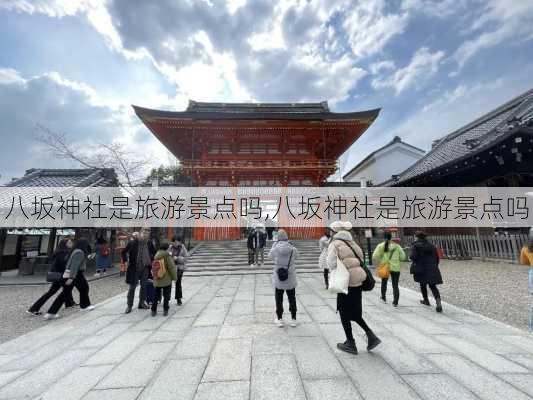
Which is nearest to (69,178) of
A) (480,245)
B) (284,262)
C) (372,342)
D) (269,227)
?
(269,227)

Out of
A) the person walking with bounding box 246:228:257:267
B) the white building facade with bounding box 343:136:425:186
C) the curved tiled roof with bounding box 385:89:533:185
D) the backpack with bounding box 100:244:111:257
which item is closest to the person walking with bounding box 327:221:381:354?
the person walking with bounding box 246:228:257:267

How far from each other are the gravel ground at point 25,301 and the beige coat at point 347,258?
222 inches

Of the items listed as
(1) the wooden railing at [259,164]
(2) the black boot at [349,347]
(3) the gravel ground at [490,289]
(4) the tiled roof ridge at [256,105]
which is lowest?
(3) the gravel ground at [490,289]

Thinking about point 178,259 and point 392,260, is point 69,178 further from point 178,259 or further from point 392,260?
point 392,260

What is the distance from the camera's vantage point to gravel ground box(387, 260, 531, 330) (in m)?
4.78

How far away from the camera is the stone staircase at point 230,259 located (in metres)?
9.95

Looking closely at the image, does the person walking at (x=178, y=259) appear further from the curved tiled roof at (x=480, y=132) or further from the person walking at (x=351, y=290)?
the curved tiled roof at (x=480, y=132)

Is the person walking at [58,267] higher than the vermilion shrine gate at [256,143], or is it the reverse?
the vermilion shrine gate at [256,143]

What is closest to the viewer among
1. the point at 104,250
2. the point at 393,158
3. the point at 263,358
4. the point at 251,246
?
the point at 263,358

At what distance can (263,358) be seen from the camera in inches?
119

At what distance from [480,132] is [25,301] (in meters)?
20.0

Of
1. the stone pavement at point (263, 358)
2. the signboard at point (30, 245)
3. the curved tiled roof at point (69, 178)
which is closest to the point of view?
the stone pavement at point (263, 358)

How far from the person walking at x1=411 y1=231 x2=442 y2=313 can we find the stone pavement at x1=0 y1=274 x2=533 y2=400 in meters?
0.53

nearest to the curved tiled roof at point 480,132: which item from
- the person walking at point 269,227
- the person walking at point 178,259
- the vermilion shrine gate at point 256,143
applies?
the vermilion shrine gate at point 256,143
